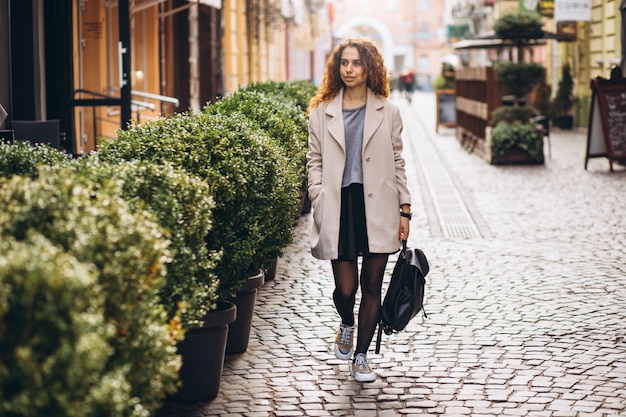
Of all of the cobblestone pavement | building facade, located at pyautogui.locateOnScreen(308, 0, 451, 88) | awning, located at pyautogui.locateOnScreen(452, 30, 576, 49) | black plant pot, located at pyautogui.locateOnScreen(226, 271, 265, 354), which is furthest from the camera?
building facade, located at pyautogui.locateOnScreen(308, 0, 451, 88)

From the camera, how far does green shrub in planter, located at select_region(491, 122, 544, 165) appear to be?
61.9ft

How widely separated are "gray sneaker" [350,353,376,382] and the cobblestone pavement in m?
0.04

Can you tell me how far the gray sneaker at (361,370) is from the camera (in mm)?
6000

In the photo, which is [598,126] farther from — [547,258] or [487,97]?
[547,258]

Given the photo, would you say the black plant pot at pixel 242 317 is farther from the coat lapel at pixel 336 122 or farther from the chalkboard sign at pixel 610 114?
the chalkboard sign at pixel 610 114

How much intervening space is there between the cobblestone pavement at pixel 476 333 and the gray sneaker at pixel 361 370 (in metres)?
0.04

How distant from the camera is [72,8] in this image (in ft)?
41.7

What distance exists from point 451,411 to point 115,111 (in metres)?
11.5

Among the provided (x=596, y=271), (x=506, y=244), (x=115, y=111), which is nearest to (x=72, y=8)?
(x=115, y=111)

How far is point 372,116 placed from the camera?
237 inches

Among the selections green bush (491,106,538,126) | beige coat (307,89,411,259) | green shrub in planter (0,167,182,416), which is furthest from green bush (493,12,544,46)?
green shrub in planter (0,167,182,416)

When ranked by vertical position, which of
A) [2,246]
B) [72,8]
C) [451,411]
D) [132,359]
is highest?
[72,8]

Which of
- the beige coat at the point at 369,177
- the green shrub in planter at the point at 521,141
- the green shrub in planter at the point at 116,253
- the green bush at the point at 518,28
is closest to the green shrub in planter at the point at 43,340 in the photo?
the green shrub in planter at the point at 116,253

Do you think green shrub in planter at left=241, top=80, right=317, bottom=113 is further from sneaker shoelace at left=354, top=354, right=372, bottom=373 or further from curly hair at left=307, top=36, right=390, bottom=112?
sneaker shoelace at left=354, top=354, right=372, bottom=373
